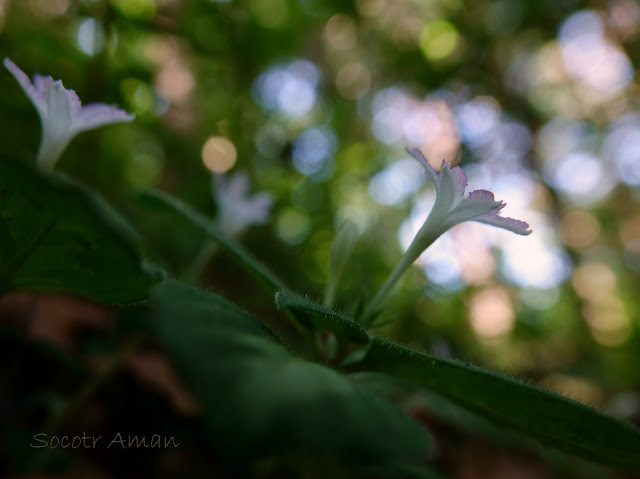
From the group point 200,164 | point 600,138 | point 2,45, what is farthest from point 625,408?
point 600,138

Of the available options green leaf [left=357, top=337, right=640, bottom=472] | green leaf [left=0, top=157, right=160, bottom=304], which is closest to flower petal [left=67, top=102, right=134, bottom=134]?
green leaf [left=0, top=157, right=160, bottom=304]

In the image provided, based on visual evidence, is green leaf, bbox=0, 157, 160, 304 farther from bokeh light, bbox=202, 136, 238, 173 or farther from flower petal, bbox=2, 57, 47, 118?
bokeh light, bbox=202, 136, 238, 173

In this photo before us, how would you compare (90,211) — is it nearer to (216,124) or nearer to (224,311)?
(224,311)

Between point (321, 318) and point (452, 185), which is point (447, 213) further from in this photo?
point (321, 318)

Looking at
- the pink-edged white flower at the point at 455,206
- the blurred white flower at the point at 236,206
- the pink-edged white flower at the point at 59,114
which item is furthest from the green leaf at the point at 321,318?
the blurred white flower at the point at 236,206

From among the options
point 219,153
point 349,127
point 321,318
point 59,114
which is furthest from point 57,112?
point 349,127

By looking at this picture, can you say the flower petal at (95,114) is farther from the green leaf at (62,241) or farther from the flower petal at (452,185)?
the flower petal at (452,185)
